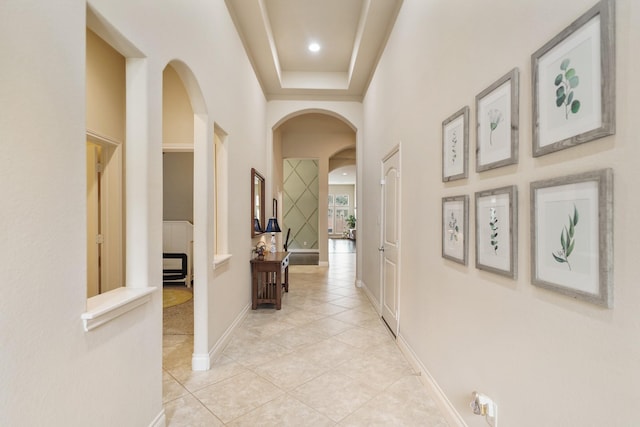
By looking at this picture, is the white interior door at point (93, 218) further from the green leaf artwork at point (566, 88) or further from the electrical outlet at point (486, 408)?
the green leaf artwork at point (566, 88)

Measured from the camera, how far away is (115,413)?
1.47 m

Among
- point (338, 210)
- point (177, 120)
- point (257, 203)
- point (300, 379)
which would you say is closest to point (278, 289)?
point (257, 203)

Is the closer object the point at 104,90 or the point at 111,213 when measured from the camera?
the point at 104,90

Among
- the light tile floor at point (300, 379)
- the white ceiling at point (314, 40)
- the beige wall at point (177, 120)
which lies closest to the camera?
the light tile floor at point (300, 379)

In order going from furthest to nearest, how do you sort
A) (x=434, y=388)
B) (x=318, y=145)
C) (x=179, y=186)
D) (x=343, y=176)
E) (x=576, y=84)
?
(x=343, y=176) < (x=318, y=145) < (x=179, y=186) < (x=434, y=388) < (x=576, y=84)

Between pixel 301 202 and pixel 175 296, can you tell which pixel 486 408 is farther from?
pixel 301 202

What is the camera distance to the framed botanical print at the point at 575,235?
0.92 meters

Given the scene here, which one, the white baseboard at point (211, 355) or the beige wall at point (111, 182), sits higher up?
the beige wall at point (111, 182)

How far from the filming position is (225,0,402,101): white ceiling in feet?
11.6

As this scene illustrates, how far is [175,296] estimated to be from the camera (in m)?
5.10

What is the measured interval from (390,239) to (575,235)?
258 centimetres

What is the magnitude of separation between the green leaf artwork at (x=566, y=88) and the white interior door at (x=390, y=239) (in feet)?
6.91

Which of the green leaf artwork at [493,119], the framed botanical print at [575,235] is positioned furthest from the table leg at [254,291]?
the framed botanical print at [575,235]

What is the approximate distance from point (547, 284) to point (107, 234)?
4.02 m
